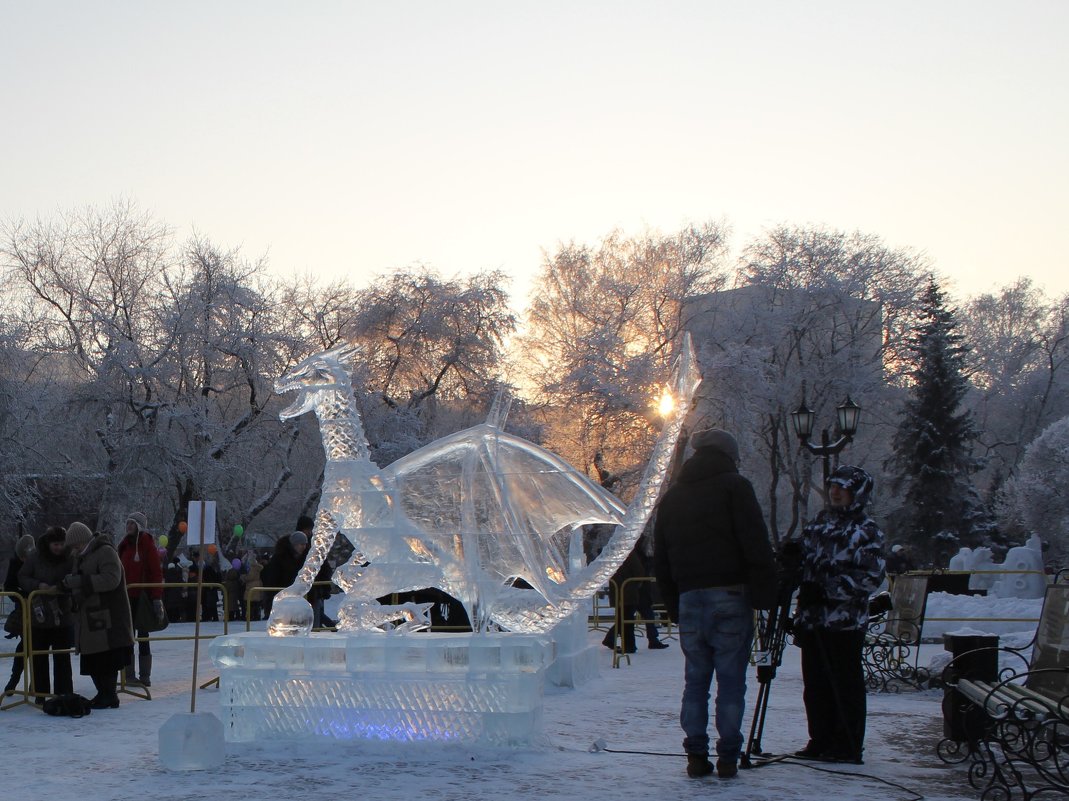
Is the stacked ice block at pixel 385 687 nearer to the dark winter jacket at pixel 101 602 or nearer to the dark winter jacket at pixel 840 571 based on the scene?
the dark winter jacket at pixel 840 571

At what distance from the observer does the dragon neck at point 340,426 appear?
306 inches

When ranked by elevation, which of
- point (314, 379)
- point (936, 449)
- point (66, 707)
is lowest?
point (66, 707)

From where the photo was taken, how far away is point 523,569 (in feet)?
24.5

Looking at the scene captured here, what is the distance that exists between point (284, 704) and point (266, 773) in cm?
80

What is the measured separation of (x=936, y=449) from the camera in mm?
37250

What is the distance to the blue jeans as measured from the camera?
232 inches

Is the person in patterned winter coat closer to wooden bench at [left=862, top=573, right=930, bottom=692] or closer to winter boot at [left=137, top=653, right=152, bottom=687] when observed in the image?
wooden bench at [left=862, top=573, right=930, bottom=692]

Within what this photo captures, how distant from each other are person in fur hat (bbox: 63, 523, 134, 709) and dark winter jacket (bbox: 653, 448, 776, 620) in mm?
5275

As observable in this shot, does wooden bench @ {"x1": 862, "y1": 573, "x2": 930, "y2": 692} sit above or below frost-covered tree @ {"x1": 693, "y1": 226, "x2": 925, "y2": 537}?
below

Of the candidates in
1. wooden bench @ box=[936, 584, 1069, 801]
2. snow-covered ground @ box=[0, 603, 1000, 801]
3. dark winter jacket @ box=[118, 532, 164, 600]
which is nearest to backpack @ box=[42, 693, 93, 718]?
snow-covered ground @ box=[0, 603, 1000, 801]

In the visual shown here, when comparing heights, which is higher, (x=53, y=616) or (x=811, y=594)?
(x=811, y=594)

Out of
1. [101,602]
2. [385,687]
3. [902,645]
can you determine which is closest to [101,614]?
[101,602]

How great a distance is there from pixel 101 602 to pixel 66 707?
86 cm

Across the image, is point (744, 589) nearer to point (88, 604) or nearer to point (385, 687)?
point (385, 687)
